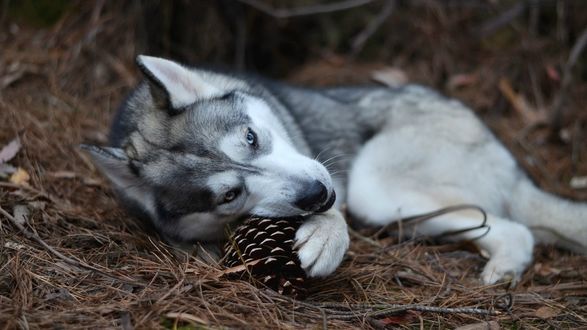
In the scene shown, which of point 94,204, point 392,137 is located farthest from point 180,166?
point 392,137

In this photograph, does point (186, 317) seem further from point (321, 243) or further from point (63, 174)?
point (63, 174)

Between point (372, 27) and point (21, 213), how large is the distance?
4894 millimetres

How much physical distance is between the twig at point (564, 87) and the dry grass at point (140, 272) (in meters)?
0.40

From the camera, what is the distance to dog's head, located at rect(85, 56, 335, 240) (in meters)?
3.50

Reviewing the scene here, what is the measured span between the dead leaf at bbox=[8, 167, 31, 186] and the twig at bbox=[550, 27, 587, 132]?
515 centimetres

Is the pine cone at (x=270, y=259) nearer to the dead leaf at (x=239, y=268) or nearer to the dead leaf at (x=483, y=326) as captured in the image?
the dead leaf at (x=239, y=268)

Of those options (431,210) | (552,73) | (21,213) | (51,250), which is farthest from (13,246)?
(552,73)

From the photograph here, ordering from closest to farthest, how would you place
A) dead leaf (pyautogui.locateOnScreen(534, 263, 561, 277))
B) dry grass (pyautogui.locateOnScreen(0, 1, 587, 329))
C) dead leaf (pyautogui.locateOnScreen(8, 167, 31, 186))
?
1. dry grass (pyautogui.locateOnScreen(0, 1, 587, 329))
2. dead leaf (pyautogui.locateOnScreen(534, 263, 561, 277))
3. dead leaf (pyautogui.locateOnScreen(8, 167, 31, 186))

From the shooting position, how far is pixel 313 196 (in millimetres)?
3377

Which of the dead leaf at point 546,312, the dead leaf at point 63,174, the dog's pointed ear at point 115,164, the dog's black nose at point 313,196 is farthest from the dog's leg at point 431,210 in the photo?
the dead leaf at point 63,174

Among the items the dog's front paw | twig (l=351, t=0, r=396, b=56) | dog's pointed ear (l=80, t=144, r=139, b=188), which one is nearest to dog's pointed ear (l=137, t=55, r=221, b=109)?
dog's pointed ear (l=80, t=144, r=139, b=188)

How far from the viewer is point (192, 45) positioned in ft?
22.0

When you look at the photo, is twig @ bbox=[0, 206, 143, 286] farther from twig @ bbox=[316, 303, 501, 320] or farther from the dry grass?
twig @ bbox=[316, 303, 501, 320]

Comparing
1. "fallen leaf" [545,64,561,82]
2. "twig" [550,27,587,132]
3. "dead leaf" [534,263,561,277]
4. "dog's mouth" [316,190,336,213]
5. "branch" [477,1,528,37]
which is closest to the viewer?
"dog's mouth" [316,190,336,213]
